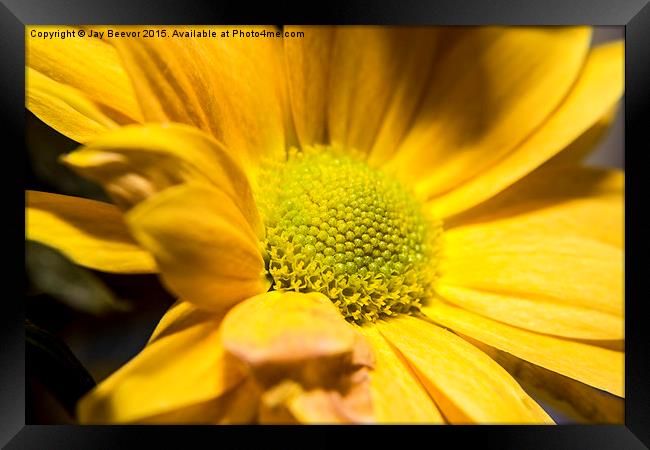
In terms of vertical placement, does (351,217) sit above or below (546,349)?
above

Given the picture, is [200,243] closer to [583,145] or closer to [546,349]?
[546,349]

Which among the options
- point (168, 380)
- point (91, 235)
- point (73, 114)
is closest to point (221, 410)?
point (168, 380)

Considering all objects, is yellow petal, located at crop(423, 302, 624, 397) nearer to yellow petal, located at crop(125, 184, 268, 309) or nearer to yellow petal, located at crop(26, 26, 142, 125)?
yellow petal, located at crop(125, 184, 268, 309)

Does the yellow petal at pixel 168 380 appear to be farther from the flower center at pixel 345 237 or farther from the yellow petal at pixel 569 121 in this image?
the yellow petal at pixel 569 121

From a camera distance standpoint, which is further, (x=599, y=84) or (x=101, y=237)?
(x=599, y=84)
